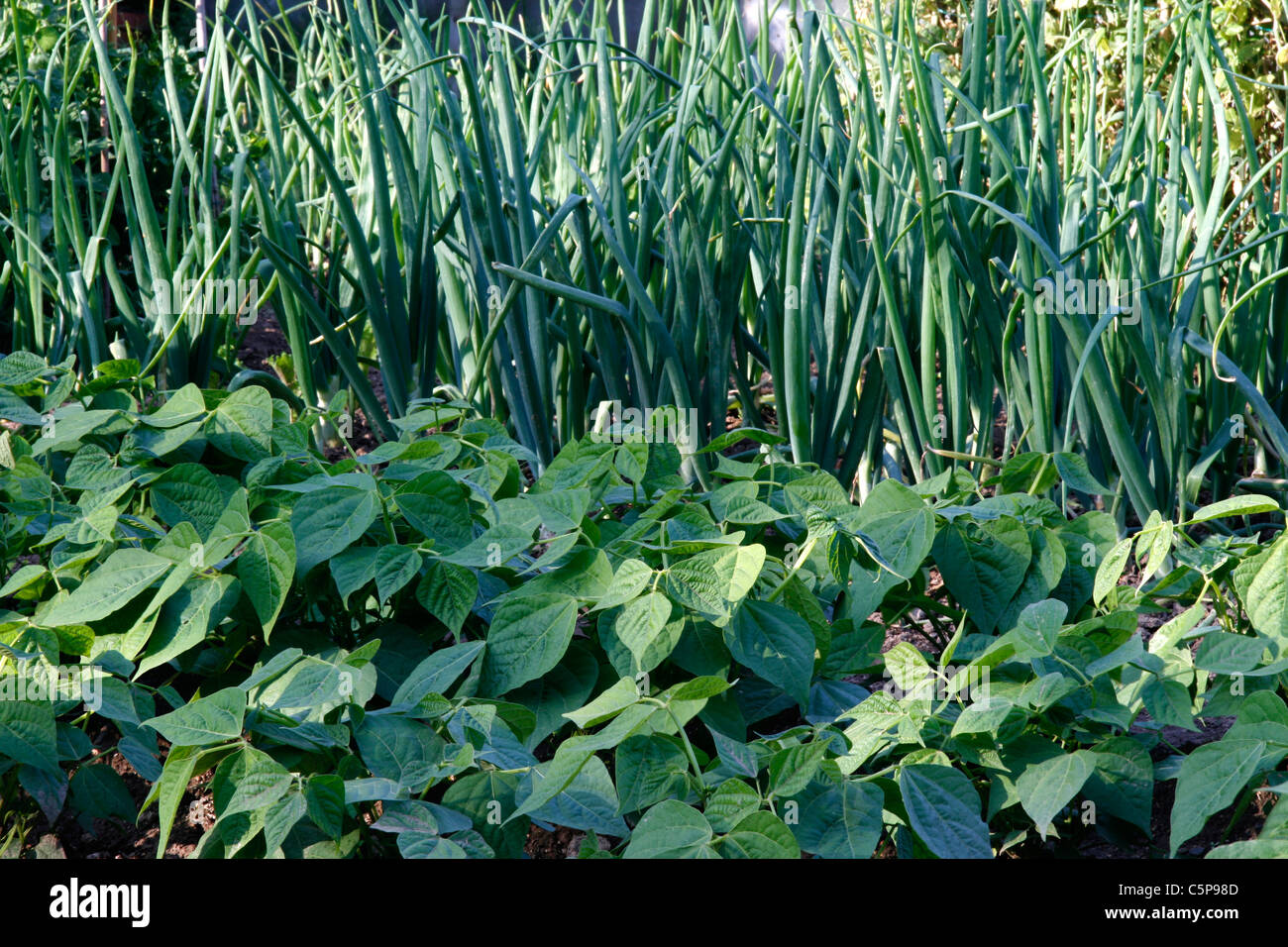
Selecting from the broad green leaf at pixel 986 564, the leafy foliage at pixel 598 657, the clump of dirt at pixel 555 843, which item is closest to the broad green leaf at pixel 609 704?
the leafy foliage at pixel 598 657

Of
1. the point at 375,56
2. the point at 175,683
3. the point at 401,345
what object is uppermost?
the point at 375,56

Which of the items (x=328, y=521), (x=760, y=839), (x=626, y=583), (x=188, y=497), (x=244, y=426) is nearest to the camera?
(x=760, y=839)

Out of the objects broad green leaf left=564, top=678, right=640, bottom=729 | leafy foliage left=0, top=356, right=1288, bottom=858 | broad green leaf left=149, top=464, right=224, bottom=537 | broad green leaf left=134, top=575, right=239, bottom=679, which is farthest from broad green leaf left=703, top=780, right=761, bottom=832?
broad green leaf left=149, top=464, right=224, bottom=537

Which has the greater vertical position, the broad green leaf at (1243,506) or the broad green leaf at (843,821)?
the broad green leaf at (1243,506)

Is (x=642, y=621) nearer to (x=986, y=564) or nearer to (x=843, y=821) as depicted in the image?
(x=843, y=821)

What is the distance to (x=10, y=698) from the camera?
966mm

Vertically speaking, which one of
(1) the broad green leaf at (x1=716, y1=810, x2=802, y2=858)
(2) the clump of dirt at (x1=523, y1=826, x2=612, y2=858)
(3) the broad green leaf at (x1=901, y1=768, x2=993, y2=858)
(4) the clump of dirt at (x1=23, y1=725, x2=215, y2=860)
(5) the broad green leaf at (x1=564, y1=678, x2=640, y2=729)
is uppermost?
(5) the broad green leaf at (x1=564, y1=678, x2=640, y2=729)

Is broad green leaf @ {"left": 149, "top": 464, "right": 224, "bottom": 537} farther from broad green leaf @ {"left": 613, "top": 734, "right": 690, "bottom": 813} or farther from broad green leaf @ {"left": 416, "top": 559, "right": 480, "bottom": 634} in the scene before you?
broad green leaf @ {"left": 613, "top": 734, "right": 690, "bottom": 813}

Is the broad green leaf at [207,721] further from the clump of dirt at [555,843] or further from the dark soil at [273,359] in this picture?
the dark soil at [273,359]

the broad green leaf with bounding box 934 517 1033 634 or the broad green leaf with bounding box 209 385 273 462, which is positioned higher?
the broad green leaf with bounding box 209 385 273 462

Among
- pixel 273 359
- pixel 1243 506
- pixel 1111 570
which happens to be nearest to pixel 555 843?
pixel 1111 570
